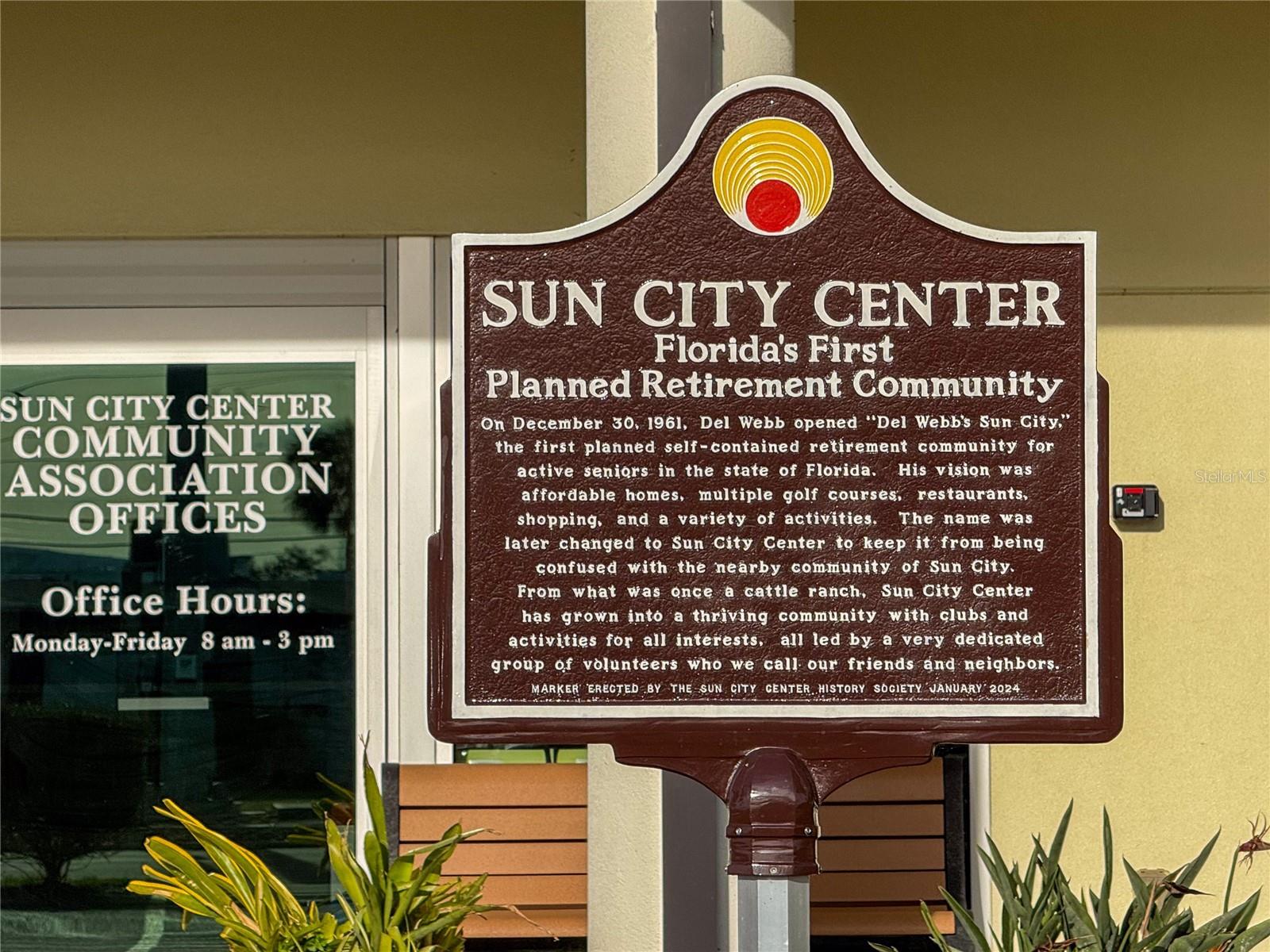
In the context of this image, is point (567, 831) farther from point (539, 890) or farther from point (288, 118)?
point (288, 118)

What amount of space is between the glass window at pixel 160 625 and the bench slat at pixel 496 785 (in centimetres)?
33

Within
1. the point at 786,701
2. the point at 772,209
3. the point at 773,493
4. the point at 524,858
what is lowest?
the point at 524,858

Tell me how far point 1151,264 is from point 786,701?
10.6ft

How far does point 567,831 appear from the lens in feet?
17.0

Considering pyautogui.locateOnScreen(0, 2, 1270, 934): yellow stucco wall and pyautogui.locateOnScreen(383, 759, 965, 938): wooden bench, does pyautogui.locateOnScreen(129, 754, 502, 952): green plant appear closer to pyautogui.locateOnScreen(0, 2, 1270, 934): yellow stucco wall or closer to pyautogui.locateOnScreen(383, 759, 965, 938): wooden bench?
pyautogui.locateOnScreen(383, 759, 965, 938): wooden bench

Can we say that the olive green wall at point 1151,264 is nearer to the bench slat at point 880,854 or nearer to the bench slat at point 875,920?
the bench slat at point 880,854

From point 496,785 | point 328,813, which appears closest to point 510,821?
point 496,785

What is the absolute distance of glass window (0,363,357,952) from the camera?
17.0 feet

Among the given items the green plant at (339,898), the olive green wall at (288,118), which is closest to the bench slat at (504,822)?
the green plant at (339,898)

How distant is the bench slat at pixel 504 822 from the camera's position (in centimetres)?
516

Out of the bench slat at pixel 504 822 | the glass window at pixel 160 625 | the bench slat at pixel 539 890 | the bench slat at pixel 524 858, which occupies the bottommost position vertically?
the bench slat at pixel 539 890

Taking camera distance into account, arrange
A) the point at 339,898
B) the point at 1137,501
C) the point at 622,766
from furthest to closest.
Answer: the point at 1137,501 < the point at 622,766 < the point at 339,898

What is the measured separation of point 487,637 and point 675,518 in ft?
1.45

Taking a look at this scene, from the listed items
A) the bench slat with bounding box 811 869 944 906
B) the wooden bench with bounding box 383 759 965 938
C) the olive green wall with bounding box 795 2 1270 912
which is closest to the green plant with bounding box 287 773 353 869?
the wooden bench with bounding box 383 759 965 938
